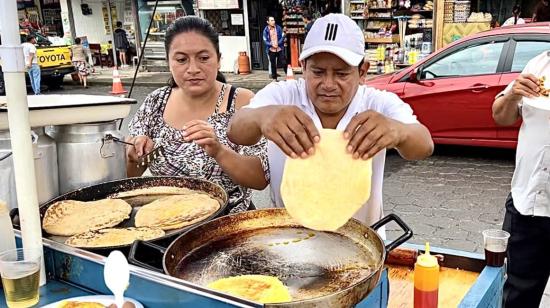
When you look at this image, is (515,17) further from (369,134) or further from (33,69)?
(33,69)

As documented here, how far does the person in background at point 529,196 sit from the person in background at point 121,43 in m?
16.8

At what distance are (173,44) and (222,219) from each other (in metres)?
0.86

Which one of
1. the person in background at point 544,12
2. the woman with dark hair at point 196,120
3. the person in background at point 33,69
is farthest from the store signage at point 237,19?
the woman with dark hair at point 196,120

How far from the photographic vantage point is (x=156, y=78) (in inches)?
620

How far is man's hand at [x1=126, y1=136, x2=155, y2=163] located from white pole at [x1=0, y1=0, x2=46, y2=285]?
0.71 meters

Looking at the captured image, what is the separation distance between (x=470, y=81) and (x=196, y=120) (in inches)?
189

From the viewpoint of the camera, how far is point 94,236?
66.4 inches

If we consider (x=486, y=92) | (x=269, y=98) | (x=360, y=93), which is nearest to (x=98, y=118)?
(x=269, y=98)

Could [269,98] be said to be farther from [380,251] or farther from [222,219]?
[380,251]

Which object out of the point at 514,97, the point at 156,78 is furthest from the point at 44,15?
the point at 514,97

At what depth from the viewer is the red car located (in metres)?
5.88

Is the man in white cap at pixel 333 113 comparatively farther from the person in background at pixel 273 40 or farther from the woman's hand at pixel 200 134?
the person in background at pixel 273 40

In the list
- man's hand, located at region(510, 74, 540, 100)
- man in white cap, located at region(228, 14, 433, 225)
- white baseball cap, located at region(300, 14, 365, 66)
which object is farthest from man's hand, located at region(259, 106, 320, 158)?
man's hand, located at region(510, 74, 540, 100)

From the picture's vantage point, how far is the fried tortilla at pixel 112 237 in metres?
1.61
